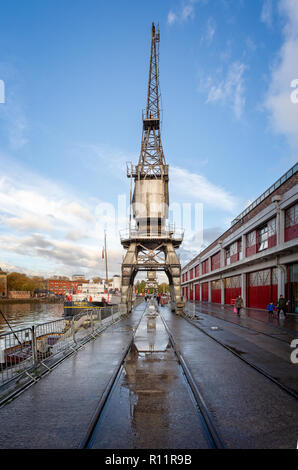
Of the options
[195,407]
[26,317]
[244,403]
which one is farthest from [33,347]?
[26,317]

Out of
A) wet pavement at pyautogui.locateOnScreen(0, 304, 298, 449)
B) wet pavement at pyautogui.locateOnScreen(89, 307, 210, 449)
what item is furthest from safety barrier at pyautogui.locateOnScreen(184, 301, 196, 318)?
wet pavement at pyautogui.locateOnScreen(89, 307, 210, 449)

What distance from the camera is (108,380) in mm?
7332

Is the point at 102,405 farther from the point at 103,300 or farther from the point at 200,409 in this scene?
the point at 103,300

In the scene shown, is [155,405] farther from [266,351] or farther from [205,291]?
[205,291]

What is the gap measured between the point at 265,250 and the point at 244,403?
77.5ft

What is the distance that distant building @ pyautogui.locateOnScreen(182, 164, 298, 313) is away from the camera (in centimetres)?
2473

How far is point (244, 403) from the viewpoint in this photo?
18.9 ft

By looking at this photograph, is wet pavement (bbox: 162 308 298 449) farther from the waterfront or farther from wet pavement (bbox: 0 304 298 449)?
the waterfront

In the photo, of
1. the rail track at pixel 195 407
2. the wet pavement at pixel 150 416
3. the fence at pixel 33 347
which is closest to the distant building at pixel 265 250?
the fence at pixel 33 347

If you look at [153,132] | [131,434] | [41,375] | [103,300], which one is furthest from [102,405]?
[103,300]

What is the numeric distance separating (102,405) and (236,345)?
7.82 m

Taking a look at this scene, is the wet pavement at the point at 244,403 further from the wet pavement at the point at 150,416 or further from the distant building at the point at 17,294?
the distant building at the point at 17,294

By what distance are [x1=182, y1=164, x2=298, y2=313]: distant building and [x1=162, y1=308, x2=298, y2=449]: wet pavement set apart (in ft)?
52.6

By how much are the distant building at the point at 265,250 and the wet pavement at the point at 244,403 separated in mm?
16037
